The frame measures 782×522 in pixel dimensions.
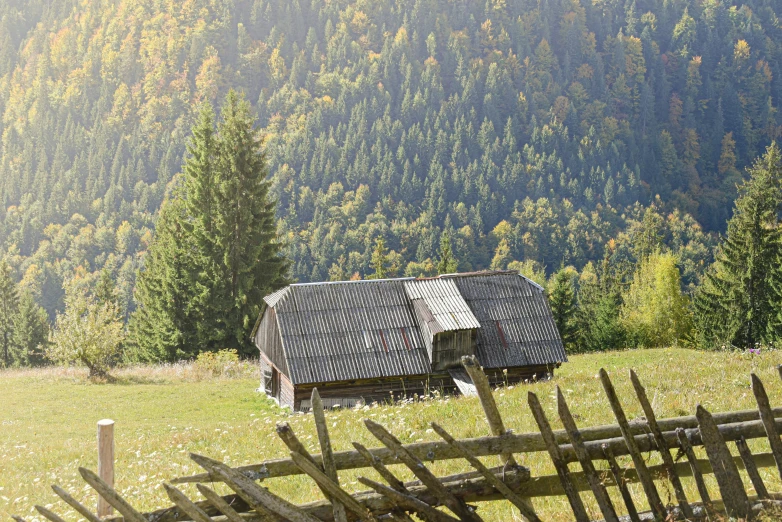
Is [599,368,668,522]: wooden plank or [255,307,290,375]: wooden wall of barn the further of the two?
[255,307,290,375]: wooden wall of barn

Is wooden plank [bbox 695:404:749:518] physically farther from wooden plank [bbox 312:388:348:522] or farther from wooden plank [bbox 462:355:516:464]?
wooden plank [bbox 312:388:348:522]

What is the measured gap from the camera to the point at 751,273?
48906mm

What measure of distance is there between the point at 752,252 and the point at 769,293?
3.14 meters

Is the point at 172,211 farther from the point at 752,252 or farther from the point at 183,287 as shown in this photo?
the point at 752,252

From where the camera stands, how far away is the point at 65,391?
3253 cm

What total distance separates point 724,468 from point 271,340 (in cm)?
2541

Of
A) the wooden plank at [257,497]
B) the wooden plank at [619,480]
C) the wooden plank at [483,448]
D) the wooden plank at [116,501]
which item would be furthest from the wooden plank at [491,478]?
the wooden plank at [116,501]

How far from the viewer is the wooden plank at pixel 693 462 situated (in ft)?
19.5

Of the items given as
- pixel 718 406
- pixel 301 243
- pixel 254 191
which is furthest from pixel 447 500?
pixel 301 243

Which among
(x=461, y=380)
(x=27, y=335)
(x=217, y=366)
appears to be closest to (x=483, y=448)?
(x=461, y=380)

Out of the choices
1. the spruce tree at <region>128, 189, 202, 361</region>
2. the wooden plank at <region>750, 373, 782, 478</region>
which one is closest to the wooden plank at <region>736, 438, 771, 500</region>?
the wooden plank at <region>750, 373, 782, 478</region>

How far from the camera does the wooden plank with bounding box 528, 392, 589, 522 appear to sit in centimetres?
573

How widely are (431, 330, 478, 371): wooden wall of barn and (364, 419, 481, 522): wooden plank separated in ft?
65.6

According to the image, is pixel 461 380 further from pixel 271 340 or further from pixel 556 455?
pixel 556 455
